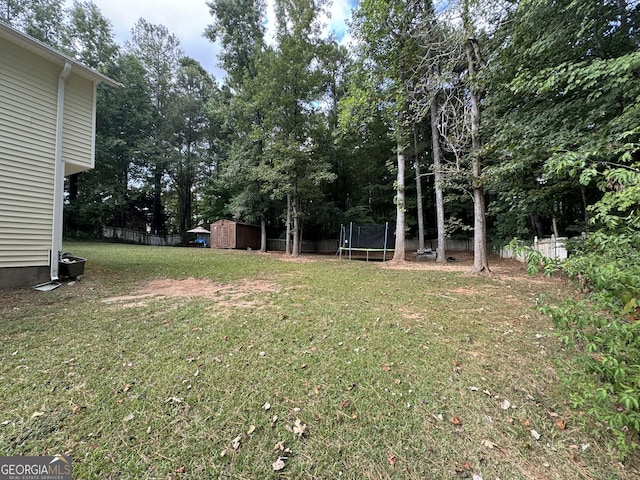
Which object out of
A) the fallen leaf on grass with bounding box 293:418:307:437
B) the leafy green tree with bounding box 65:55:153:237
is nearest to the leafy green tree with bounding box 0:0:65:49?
the leafy green tree with bounding box 65:55:153:237

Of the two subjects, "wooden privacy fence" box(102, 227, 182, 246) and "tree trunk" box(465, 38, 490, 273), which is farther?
"wooden privacy fence" box(102, 227, 182, 246)

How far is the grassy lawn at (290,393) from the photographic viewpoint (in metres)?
1.57

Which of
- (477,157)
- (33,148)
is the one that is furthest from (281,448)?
(477,157)

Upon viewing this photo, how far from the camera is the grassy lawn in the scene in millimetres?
1565

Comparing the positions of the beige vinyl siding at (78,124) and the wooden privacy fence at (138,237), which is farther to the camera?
the wooden privacy fence at (138,237)

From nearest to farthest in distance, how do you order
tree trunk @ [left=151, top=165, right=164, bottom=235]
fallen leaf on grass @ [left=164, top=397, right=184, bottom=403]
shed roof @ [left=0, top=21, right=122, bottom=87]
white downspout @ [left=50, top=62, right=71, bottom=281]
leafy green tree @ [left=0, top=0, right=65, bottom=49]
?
fallen leaf on grass @ [left=164, top=397, right=184, bottom=403] < shed roof @ [left=0, top=21, right=122, bottom=87] < white downspout @ [left=50, top=62, right=71, bottom=281] < leafy green tree @ [left=0, top=0, right=65, bottom=49] < tree trunk @ [left=151, top=165, right=164, bottom=235]

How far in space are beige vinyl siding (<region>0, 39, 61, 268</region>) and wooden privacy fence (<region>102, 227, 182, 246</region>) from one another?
1819 cm

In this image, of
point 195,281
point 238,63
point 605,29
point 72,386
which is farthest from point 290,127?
point 72,386

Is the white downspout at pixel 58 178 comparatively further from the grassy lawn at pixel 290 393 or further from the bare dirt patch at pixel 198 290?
the bare dirt patch at pixel 198 290

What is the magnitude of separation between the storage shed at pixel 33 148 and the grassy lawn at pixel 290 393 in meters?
1.35

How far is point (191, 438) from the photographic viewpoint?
168 cm

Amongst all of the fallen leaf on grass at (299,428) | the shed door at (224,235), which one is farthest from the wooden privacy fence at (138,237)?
the fallen leaf on grass at (299,428)

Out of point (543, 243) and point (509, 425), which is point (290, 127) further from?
point (509, 425)

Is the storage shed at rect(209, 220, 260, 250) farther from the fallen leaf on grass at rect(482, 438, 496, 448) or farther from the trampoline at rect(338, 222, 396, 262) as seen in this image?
the fallen leaf on grass at rect(482, 438, 496, 448)
